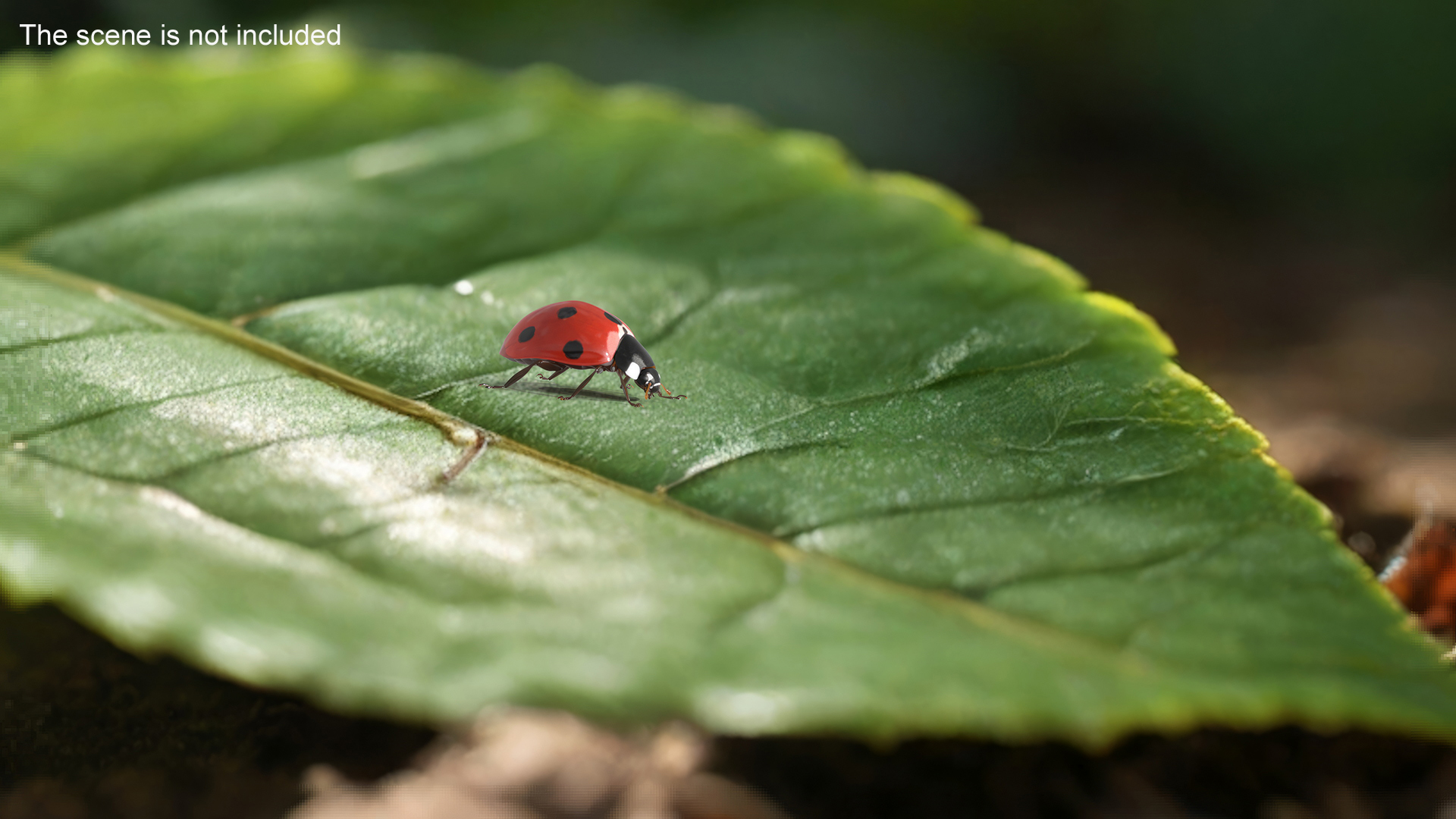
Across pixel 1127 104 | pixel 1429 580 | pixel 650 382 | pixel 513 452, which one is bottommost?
pixel 513 452

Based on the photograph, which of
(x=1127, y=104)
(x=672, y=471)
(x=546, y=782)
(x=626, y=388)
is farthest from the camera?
(x=1127, y=104)

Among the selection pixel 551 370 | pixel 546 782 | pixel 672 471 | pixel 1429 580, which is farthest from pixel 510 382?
pixel 1429 580

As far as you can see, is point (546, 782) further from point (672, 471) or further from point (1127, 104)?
point (1127, 104)

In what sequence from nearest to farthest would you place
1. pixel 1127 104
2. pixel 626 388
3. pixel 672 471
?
pixel 672 471
pixel 626 388
pixel 1127 104

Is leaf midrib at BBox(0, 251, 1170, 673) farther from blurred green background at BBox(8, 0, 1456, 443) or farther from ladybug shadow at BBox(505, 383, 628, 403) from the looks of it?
blurred green background at BBox(8, 0, 1456, 443)

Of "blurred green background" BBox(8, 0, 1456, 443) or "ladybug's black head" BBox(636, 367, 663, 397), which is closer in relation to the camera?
"ladybug's black head" BBox(636, 367, 663, 397)

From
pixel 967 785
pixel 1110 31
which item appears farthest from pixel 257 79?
pixel 1110 31

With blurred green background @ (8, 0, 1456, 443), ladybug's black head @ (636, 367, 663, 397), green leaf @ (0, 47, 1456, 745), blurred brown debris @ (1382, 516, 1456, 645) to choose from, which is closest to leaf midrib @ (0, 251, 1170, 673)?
green leaf @ (0, 47, 1456, 745)

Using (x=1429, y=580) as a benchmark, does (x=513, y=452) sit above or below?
below
